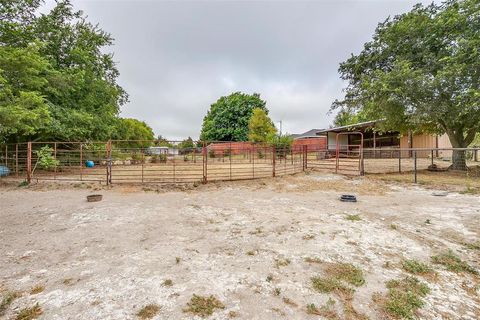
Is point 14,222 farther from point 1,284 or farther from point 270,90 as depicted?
point 270,90

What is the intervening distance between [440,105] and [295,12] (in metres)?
7.46

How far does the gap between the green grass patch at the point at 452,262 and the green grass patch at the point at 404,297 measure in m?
0.66

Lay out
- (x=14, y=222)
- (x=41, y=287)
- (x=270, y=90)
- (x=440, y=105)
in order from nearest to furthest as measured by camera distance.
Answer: (x=41, y=287), (x=14, y=222), (x=440, y=105), (x=270, y=90)

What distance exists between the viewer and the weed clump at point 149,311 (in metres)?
1.97

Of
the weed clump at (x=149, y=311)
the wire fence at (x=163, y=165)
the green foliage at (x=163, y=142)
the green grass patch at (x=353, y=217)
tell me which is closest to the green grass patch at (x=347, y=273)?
the weed clump at (x=149, y=311)

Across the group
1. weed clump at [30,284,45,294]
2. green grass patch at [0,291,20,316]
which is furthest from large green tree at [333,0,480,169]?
green grass patch at [0,291,20,316]

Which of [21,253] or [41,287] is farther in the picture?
[21,253]

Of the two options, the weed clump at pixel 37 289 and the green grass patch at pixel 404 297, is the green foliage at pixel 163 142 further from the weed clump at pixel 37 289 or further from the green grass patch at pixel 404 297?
the green grass patch at pixel 404 297

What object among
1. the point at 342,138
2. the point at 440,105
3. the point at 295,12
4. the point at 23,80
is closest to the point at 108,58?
the point at 23,80

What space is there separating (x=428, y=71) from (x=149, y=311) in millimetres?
13713

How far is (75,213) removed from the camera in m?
5.16

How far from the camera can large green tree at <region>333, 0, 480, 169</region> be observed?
30.9 feet

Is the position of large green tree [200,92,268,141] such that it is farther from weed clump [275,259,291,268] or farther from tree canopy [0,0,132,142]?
weed clump [275,259,291,268]

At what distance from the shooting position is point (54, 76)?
443 inches
